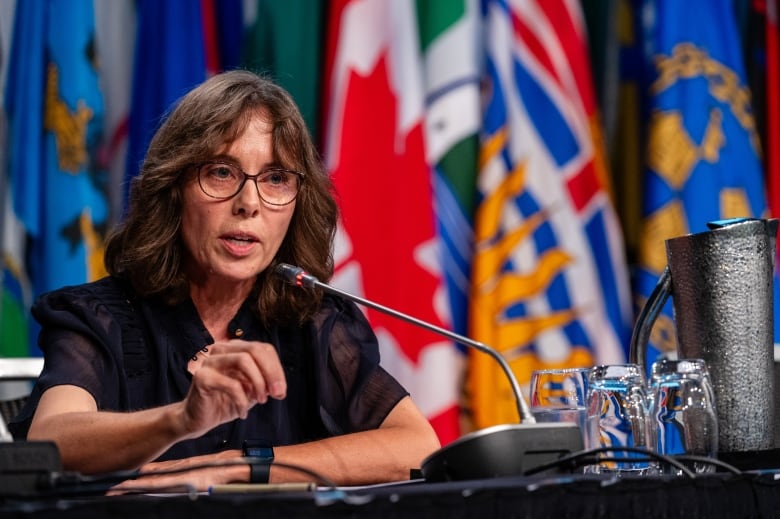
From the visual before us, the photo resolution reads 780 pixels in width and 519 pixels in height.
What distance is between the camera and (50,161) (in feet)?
8.66

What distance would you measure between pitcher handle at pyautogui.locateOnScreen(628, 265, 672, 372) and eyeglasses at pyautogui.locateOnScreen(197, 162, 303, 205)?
654 mm

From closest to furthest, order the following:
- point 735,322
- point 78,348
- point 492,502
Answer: point 492,502
point 735,322
point 78,348

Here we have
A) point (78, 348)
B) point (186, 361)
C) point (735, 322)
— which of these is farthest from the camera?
point (186, 361)

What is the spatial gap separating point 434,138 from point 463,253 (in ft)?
0.99

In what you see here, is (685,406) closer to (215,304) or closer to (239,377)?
(239,377)

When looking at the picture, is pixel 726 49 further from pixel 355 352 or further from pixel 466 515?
pixel 466 515

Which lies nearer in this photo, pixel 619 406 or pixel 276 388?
pixel 276 388

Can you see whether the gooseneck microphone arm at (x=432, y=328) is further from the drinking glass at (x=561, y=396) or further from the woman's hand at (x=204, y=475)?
the woman's hand at (x=204, y=475)

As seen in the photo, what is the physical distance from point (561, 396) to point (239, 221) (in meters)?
0.66

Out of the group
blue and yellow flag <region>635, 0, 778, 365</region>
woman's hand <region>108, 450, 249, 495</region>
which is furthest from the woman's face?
blue and yellow flag <region>635, 0, 778, 365</region>

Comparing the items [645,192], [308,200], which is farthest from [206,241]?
[645,192]

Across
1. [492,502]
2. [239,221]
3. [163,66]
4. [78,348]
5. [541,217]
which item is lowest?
[492,502]

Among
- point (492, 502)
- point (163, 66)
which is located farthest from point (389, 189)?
point (492, 502)

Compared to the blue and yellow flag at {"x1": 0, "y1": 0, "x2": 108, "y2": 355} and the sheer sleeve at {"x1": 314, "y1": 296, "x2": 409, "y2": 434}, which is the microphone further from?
the blue and yellow flag at {"x1": 0, "y1": 0, "x2": 108, "y2": 355}
